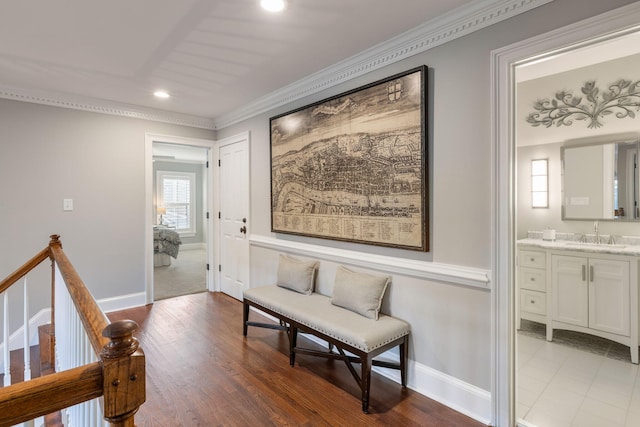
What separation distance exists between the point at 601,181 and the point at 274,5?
336cm

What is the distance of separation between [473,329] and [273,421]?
4.31 feet

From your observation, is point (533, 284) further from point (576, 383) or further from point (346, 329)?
point (346, 329)

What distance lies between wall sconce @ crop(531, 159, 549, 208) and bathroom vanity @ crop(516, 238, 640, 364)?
1.44 feet

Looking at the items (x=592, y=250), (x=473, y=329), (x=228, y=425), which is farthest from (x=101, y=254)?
(x=592, y=250)

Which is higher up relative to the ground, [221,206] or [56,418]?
[221,206]

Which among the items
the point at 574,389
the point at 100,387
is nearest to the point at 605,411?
the point at 574,389

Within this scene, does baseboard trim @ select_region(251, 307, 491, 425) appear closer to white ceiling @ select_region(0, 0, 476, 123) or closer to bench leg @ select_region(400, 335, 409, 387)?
bench leg @ select_region(400, 335, 409, 387)

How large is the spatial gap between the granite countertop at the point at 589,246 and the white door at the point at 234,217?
308cm

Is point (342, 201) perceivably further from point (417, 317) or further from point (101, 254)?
point (101, 254)

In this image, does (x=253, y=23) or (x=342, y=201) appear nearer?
(x=253, y=23)

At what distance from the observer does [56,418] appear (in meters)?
2.03

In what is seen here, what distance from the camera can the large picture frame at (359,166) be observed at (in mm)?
2229

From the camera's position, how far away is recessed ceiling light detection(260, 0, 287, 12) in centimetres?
189

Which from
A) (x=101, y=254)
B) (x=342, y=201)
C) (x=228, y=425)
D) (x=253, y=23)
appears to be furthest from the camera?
(x=101, y=254)
